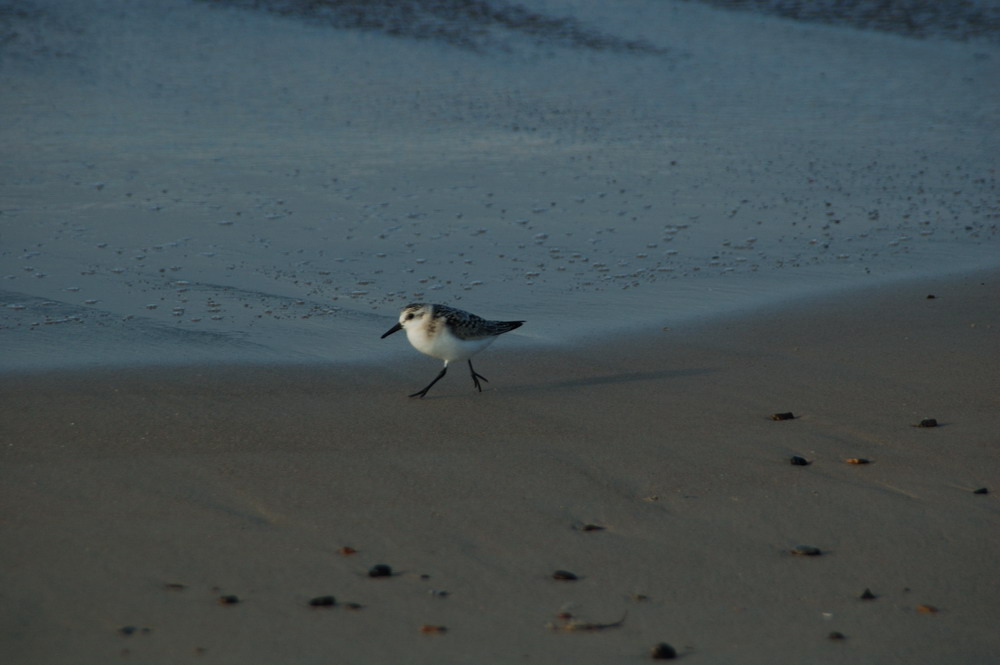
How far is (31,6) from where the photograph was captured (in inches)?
594

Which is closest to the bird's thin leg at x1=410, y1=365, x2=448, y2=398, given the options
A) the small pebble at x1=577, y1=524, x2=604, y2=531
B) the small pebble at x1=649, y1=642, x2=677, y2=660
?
the small pebble at x1=577, y1=524, x2=604, y2=531

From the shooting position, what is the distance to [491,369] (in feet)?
19.7

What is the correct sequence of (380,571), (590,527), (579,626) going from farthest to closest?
1. (590,527)
2. (380,571)
3. (579,626)

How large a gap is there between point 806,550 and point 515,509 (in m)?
1.04

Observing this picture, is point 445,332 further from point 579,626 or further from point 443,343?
point 579,626

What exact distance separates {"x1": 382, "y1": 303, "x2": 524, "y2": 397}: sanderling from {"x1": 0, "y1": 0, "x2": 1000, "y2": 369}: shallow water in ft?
2.15

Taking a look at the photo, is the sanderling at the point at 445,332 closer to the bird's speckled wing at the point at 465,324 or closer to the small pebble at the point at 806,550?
the bird's speckled wing at the point at 465,324

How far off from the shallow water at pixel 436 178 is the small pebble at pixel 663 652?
10.9 ft

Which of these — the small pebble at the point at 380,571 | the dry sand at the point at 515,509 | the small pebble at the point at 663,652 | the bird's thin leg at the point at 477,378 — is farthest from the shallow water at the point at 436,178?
the small pebble at the point at 663,652

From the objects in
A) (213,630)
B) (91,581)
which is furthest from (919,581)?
(91,581)

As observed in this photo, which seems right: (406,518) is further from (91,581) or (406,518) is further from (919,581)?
(919,581)

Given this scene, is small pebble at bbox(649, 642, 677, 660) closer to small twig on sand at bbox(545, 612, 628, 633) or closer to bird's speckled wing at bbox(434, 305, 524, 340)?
small twig on sand at bbox(545, 612, 628, 633)

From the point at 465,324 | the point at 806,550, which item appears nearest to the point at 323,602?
the point at 806,550

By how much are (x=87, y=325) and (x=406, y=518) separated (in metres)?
3.20
